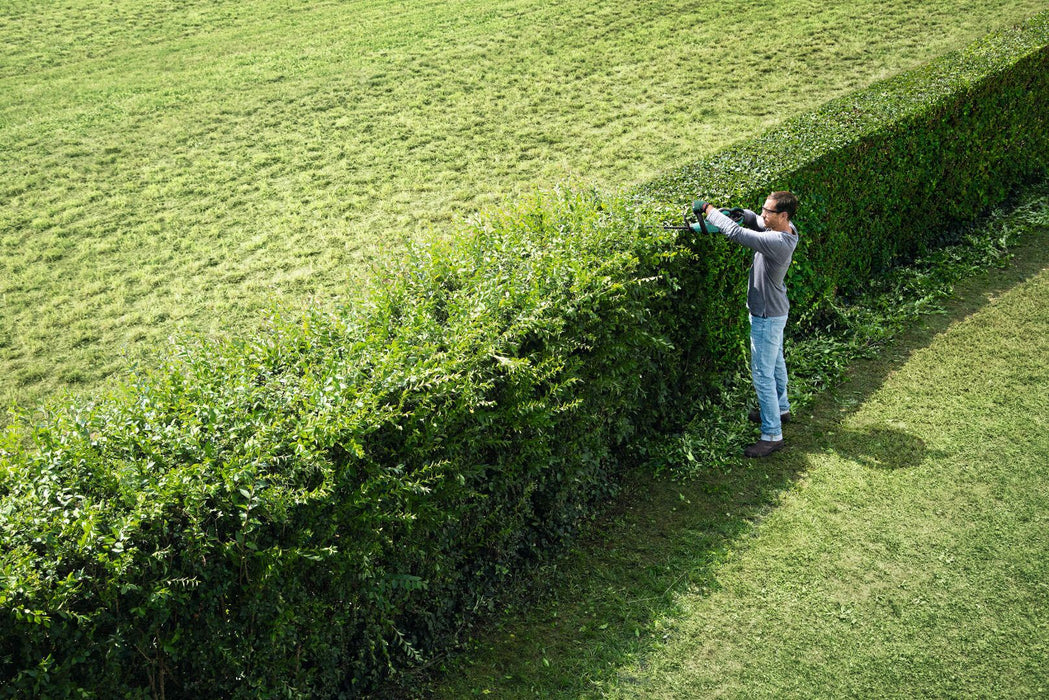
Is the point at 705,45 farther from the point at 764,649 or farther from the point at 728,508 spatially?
the point at 764,649

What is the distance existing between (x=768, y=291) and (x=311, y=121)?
1074 centimetres

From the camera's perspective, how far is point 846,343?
8.70 m

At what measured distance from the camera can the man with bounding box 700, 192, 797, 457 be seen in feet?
23.0

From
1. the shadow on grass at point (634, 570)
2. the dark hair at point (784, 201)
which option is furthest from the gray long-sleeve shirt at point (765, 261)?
the shadow on grass at point (634, 570)

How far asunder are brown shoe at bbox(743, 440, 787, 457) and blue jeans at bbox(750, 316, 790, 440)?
5cm

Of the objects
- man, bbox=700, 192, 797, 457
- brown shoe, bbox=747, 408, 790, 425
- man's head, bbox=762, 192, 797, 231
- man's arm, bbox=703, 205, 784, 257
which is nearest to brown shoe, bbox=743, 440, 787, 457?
man, bbox=700, 192, 797, 457

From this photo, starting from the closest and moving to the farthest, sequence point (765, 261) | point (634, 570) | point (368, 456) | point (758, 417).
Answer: point (368, 456) → point (634, 570) → point (765, 261) → point (758, 417)

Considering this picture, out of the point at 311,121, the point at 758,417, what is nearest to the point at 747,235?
the point at 758,417

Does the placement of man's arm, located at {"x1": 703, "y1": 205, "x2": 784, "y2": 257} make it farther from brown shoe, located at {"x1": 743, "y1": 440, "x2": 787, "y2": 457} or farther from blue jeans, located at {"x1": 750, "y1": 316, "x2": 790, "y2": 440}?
brown shoe, located at {"x1": 743, "y1": 440, "x2": 787, "y2": 457}

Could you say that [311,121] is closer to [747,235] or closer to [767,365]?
[747,235]

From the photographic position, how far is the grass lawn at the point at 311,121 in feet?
36.9

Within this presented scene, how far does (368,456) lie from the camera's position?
4.96 m

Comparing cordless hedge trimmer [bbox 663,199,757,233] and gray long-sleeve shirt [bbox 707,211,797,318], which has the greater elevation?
cordless hedge trimmer [bbox 663,199,757,233]

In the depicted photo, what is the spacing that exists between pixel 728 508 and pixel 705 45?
12908mm
